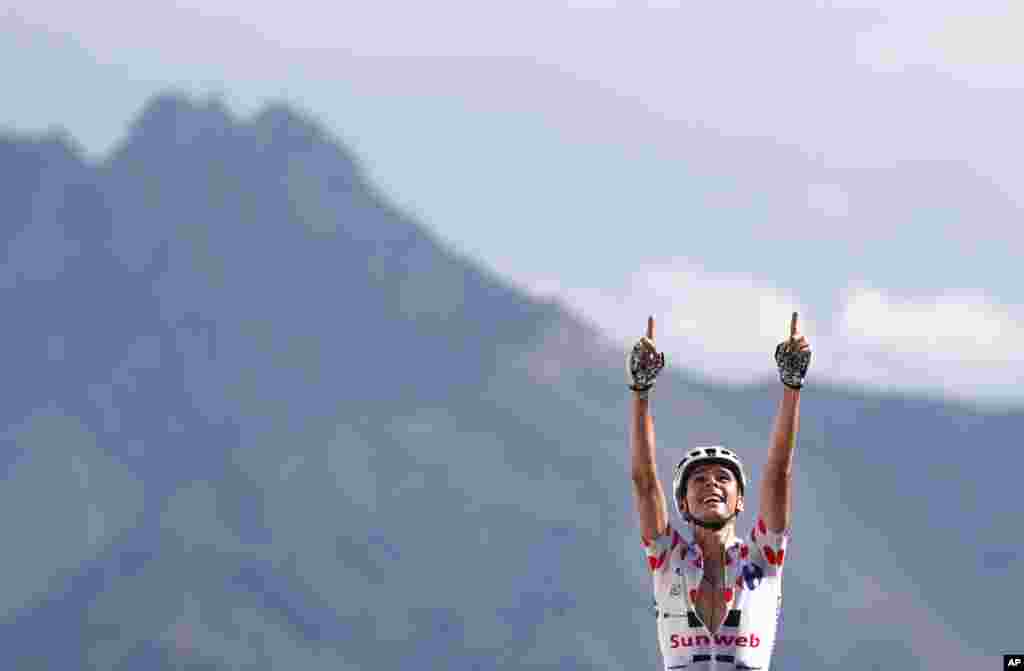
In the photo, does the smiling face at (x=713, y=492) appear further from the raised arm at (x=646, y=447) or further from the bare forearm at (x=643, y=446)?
the bare forearm at (x=643, y=446)

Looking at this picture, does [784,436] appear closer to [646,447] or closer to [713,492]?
[713,492]

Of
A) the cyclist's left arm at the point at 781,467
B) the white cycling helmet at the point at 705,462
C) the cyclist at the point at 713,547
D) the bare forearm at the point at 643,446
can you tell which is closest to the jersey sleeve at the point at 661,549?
the cyclist at the point at 713,547

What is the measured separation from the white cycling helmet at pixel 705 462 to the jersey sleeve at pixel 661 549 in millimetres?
301

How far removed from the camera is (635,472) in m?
19.6

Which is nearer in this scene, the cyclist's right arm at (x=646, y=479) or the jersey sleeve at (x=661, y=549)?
the cyclist's right arm at (x=646, y=479)

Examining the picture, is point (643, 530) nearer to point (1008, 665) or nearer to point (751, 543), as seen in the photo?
point (751, 543)

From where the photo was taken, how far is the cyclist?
19453mm

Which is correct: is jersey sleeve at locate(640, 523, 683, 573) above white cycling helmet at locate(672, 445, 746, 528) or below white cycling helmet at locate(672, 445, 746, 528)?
below

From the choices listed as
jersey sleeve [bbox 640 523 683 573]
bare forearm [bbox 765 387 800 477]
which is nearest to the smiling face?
jersey sleeve [bbox 640 523 683 573]

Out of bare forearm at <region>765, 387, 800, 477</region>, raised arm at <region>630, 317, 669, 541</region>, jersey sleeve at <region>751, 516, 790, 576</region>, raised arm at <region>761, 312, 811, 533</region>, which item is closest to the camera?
raised arm at <region>761, 312, 811, 533</region>

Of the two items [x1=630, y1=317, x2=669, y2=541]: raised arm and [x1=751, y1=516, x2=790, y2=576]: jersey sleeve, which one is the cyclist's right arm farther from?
[x1=751, y1=516, x2=790, y2=576]: jersey sleeve

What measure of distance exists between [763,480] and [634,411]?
55.8 inches

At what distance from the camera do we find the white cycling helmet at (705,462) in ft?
65.4

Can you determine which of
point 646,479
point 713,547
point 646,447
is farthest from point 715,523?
point 646,447
